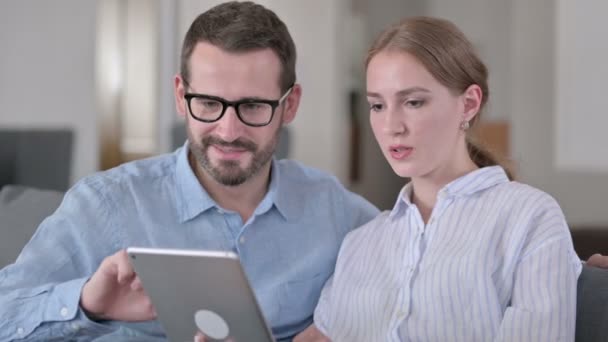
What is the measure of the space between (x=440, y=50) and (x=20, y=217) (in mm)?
1066

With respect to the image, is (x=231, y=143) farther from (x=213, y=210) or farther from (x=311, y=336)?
(x=311, y=336)

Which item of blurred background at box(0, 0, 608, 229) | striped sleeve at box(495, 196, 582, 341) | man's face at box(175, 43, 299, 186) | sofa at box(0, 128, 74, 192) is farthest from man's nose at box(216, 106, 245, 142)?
blurred background at box(0, 0, 608, 229)

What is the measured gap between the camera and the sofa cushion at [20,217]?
1877mm

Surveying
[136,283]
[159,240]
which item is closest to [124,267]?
[136,283]

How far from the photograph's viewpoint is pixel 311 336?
58.3 inches

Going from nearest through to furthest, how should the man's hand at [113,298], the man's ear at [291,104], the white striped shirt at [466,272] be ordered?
the white striped shirt at [466,272] → the man's hand at [113,298] → the man's ear at [291,104]

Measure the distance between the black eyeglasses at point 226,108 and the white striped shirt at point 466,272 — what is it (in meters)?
0.28

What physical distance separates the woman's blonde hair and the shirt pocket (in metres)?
0.41

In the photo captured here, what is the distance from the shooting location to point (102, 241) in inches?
59.9

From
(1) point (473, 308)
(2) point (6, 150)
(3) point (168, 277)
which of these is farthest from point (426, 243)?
(2) point (6, 150)

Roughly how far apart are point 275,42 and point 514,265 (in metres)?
0.62

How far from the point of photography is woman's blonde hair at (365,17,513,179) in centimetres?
135

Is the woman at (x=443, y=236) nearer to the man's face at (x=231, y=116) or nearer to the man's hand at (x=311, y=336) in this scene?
the man's hand at (x=311, y=336)

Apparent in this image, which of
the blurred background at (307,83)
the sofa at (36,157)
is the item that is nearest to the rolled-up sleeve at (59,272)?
the sofa at (36,157)
